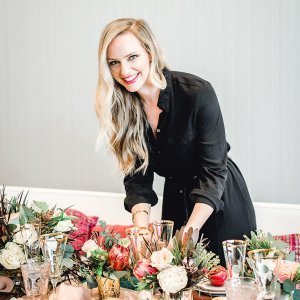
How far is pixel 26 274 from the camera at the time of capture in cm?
175

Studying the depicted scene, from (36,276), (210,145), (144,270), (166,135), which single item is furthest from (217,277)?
(166,135)

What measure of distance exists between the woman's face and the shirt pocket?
27 centimetres

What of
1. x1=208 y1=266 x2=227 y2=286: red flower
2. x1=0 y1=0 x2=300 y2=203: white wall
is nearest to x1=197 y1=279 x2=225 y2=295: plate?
x1=208 y1=266 x2=227 y2=286: red flower

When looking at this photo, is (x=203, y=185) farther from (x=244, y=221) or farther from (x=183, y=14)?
(x=183, y=14)

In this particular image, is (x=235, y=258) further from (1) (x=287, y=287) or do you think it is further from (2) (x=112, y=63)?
(2) (x=112, y=63)

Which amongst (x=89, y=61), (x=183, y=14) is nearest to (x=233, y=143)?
(x=183, y=14)

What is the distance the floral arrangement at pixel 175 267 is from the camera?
1.61 m

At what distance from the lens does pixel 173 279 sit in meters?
1.60

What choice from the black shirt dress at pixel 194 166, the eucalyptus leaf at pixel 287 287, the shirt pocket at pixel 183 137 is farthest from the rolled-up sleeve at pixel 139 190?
the eucalyptus leaf at pixel 287 287

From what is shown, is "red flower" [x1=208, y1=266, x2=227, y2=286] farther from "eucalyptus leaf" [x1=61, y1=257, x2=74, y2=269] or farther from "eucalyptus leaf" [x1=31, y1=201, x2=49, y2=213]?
"eucalyptus leaf" [x1=31, y1=201, x2=49, y2=213]

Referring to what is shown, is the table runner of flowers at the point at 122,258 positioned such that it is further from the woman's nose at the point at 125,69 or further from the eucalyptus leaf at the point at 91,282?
the woman's nose at the point at 125,69

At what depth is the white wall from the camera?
3.27 meters

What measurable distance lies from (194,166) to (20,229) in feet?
2.97

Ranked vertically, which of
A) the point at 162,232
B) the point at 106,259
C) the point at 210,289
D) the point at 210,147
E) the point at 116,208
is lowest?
the point at 116,208
